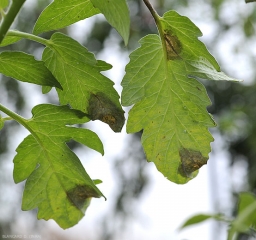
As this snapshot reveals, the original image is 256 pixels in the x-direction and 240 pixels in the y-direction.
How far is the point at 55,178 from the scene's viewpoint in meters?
0.56

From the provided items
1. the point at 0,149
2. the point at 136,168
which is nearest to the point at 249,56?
the point at 136,168

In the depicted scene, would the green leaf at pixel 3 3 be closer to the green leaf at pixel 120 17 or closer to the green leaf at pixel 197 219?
the green leaf at pixel 120 17

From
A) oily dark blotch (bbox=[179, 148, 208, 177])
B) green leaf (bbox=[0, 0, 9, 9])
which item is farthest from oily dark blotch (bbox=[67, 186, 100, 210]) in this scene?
green leaf (bbox=[0, 0, 9, 9])

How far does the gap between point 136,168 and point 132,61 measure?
8.23 feet

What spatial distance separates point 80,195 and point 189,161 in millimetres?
136

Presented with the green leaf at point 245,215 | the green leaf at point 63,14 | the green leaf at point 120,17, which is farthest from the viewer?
the green leaf at point 63,14

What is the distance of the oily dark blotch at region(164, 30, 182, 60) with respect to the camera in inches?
19.5

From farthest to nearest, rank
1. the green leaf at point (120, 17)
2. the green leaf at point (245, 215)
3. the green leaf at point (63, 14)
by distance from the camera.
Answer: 1. the green leaf at point (63, 14)
2. the green leaf at point (120, 17)
3. the green leaf at point (245, 215)

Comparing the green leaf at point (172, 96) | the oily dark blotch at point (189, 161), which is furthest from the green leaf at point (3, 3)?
the oily dark blotch at point (189, 161)

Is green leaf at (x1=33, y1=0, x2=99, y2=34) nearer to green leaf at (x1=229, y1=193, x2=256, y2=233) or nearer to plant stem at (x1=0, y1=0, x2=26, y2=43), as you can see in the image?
plant stem at (x1=0, y1=0, x2=26, y2=43)

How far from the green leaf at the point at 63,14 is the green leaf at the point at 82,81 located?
1cm

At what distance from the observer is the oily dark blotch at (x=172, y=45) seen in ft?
1.62

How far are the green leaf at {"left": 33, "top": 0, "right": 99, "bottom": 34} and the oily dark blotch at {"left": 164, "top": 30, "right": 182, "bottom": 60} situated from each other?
79 millimetres

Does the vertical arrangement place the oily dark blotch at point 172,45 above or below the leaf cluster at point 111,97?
above
